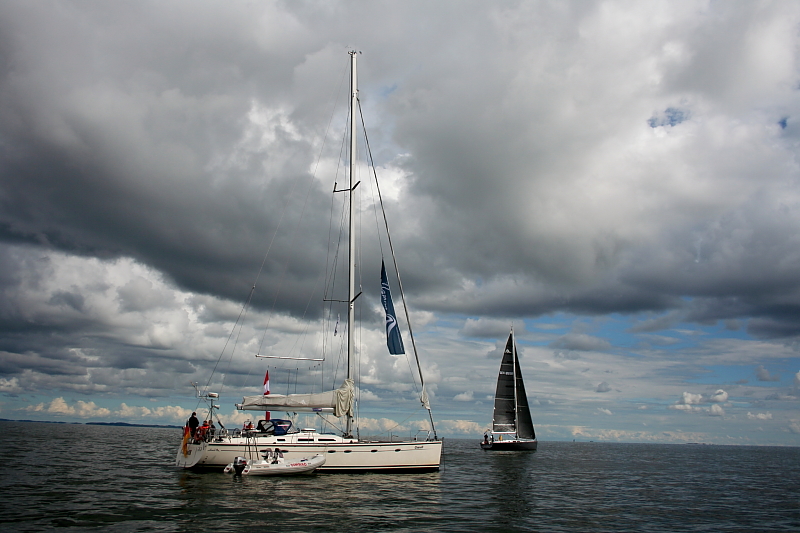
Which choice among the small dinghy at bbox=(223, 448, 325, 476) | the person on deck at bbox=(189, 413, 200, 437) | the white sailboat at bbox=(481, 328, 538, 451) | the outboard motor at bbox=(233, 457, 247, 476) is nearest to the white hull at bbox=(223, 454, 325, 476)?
the small dinghy at bbox=(223, 448, 325, 476)

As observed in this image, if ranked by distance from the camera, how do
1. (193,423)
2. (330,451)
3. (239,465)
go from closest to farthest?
1. (239,465)
2. (330,451)
3. (193,423)

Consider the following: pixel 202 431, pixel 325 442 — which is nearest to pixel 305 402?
pixel 325 442

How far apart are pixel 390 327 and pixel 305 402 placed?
683 centimetres

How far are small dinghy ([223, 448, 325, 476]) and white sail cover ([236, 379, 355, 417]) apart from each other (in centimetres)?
258

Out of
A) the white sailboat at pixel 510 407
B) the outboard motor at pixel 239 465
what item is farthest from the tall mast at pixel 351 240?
the white sailboat at pixel 510 407

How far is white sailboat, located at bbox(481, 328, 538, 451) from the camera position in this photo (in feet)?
232

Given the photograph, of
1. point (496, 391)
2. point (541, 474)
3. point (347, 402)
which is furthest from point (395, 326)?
point (496, 391)

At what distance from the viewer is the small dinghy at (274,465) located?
29.8 m

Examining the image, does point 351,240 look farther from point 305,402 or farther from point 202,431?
point 202,431

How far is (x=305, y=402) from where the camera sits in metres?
32.0

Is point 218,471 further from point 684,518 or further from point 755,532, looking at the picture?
point 755,532

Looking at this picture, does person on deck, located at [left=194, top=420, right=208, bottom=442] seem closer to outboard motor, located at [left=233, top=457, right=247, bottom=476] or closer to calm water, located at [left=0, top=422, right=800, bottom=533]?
calm water, located at [left=0, top=422, right=800, bottom=533]

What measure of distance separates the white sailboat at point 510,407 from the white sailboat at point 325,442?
3973cm

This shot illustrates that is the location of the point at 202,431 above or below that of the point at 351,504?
above
